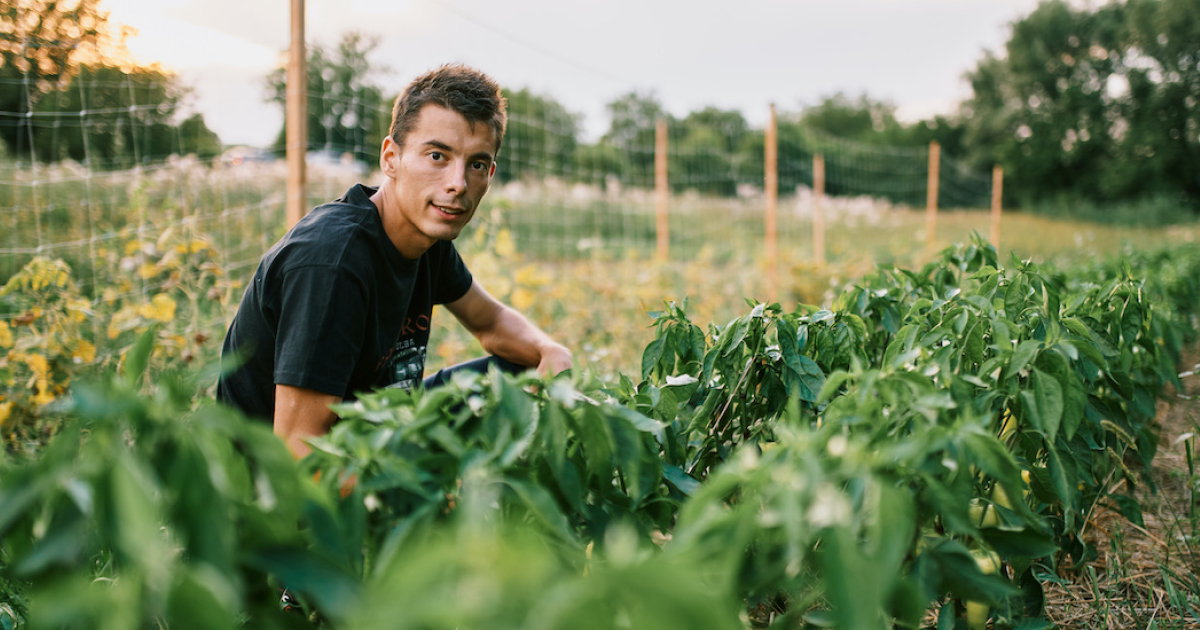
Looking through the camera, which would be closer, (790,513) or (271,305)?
(790,513)

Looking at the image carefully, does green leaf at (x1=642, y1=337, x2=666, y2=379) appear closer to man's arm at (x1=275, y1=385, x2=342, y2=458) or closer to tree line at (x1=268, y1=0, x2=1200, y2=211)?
man's arm at (x1=275, y1=385, x2=342, y2=458)

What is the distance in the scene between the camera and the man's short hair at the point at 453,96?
1903 millimetres

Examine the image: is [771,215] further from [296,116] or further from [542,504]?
[542,504]

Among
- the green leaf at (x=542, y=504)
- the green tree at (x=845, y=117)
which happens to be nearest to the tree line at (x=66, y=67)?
the green leaf at (x=542, y=504)

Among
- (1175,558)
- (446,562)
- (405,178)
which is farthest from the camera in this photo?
(1175,558)

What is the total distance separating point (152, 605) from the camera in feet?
1.94

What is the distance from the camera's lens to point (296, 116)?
3172mm

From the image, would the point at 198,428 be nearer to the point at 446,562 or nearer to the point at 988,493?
the point at 446,562

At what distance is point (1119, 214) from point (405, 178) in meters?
30.2

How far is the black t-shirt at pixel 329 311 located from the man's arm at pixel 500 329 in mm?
288

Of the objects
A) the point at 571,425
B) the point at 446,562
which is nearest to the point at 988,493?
the point at 571,425

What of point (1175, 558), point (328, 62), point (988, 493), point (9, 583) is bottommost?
point (1175, 558)

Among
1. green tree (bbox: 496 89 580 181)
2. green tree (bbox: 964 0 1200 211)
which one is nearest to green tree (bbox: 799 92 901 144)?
green tree (bbox: 964 0 1200 211)

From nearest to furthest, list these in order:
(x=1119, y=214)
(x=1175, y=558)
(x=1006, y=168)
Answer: (x=1175, y=558), (x=1119, y=214), (x=1006, y=168)
